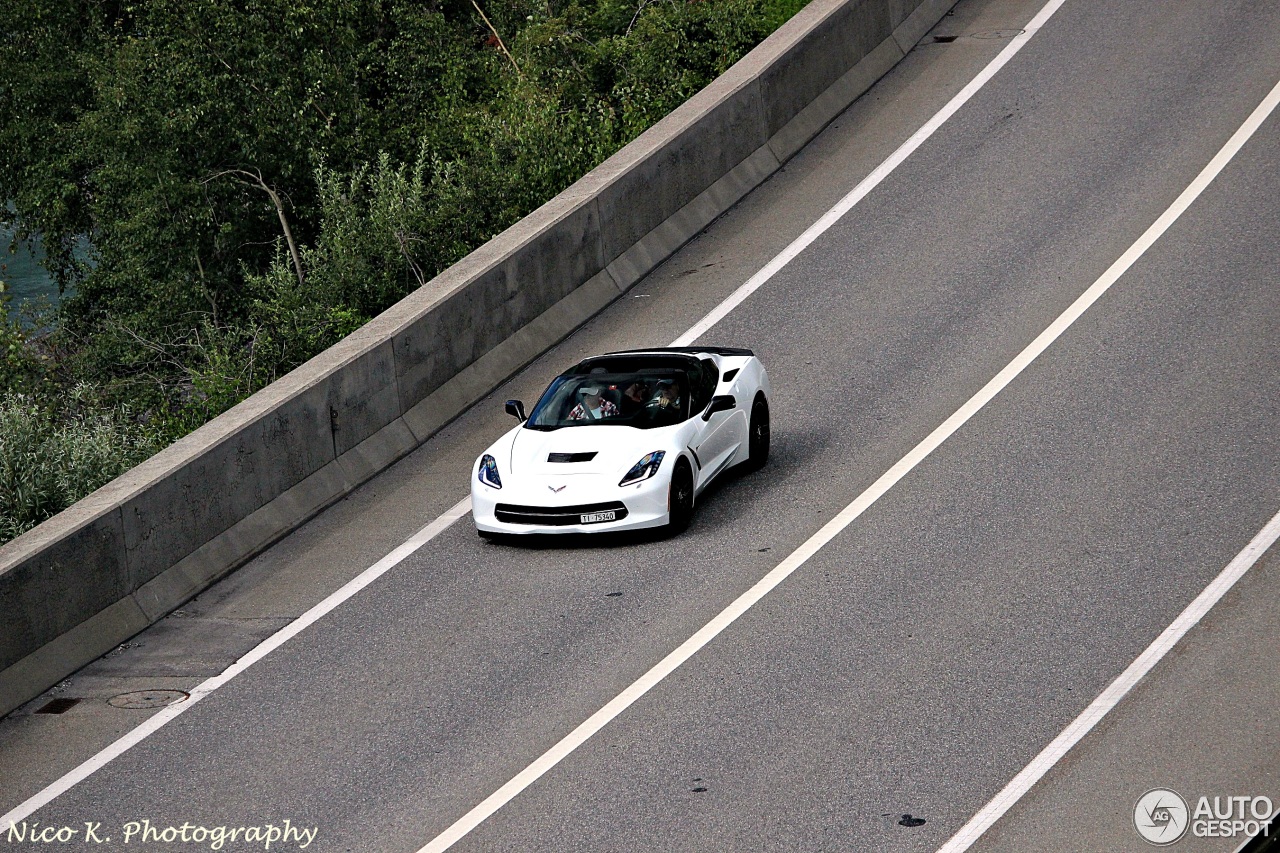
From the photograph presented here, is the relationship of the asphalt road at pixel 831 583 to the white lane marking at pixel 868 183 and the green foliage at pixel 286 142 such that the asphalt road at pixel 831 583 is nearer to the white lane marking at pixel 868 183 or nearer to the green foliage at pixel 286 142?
the white lane marking at pixel 868 183

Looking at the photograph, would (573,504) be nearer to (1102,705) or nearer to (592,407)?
(592,407)

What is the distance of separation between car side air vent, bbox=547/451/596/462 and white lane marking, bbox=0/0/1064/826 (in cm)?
130

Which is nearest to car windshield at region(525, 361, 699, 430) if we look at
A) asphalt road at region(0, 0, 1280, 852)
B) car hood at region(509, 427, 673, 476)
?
car hood at region(509, 427, 673, 476)

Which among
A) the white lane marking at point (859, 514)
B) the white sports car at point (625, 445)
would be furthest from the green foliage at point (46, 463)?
the white lane marking at point (859, 514)

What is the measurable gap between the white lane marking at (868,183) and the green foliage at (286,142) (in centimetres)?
360

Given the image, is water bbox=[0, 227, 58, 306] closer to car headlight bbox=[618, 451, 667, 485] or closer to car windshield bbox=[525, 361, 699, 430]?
car windshield bbox=[525, 361, 699, 430]

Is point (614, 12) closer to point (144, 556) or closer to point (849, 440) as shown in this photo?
point (849, 440)

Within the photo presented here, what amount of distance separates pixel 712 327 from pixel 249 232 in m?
11.6

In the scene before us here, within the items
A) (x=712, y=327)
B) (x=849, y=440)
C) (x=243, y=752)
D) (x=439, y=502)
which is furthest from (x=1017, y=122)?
(x=243, y=752)

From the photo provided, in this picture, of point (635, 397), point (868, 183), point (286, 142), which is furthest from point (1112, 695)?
point (286, 142)

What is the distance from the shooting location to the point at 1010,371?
1516cm

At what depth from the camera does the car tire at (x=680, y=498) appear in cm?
1255

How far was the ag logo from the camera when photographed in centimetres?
763

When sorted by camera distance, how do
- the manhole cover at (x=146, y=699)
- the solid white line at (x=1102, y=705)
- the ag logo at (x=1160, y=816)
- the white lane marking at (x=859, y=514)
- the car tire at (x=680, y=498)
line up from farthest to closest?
the car tire at (x=680, y=498) < the manhole cover at (x=146, y=699) < the white lane marking at (x=859, y=514) < the solid white line at (x=1102, y=705) < the ag logo at (x=1160, y=816)
